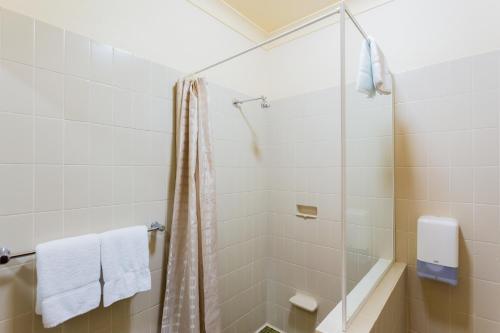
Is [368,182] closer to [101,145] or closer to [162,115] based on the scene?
[162,115]

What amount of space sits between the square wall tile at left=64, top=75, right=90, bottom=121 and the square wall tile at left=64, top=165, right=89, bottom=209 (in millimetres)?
216

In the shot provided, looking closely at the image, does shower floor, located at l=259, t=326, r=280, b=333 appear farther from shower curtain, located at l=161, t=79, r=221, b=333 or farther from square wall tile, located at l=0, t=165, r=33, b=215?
square wall tile, located at l=0, t=165, r=33, b=215

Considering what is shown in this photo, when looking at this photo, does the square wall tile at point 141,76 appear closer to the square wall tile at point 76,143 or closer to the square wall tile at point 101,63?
the square wall tile at point 101,63

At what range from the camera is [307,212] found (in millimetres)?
1768

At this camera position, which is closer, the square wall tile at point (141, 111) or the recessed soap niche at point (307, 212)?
the square wall tile at point (141, 111)

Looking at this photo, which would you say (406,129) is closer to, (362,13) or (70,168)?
(362,13)

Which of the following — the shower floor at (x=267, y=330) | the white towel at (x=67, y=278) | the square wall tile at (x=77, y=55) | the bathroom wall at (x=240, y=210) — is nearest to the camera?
the white towel at (x=67, y=278)

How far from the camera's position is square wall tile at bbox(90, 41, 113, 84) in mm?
1044

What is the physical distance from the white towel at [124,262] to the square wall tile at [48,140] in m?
0.36

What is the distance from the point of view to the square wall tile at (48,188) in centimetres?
92

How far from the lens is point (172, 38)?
4.49 feet

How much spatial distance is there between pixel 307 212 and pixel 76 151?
4.69 ft

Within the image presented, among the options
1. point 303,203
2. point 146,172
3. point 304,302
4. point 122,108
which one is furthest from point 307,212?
point 122,108

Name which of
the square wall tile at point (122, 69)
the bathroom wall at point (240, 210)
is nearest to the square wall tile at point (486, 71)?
the bathroom wall at point (240, 210)
